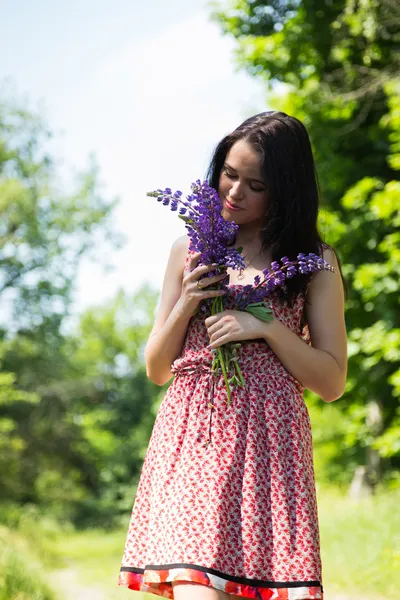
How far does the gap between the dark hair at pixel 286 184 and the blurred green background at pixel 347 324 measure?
26 cm

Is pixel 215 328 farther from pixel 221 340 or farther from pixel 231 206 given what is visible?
pixel 231 206

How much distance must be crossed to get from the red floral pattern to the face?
0.25 m

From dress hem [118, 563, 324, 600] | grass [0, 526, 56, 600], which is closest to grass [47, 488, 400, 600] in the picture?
grass [0, 526, 56, 600]

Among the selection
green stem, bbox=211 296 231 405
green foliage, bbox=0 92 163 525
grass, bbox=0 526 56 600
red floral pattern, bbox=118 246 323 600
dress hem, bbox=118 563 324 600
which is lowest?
dress hem, bbox=118 563 324 600

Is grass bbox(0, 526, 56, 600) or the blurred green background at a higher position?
the blurred green background

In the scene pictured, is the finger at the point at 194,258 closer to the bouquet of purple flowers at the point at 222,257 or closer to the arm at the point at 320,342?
the bouquet of purple flowers at the point at 222,257

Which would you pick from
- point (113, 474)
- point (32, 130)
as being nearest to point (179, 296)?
point (32, 130)

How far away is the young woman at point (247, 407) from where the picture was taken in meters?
2.30

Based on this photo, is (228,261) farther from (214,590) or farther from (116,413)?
(116,413)

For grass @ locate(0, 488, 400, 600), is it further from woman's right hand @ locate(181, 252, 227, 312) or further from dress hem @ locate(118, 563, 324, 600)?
woman's right hand @ locate(181, 252, 227, 312)

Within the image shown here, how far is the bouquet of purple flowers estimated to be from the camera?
2391 mm

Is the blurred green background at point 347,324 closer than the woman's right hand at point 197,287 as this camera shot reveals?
No

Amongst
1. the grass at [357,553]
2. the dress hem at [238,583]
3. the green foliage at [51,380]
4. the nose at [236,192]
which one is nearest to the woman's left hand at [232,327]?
the nose at [236,192]

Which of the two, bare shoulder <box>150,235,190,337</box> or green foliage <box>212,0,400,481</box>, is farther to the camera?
green foliage <box>212,0,400,481</box>
